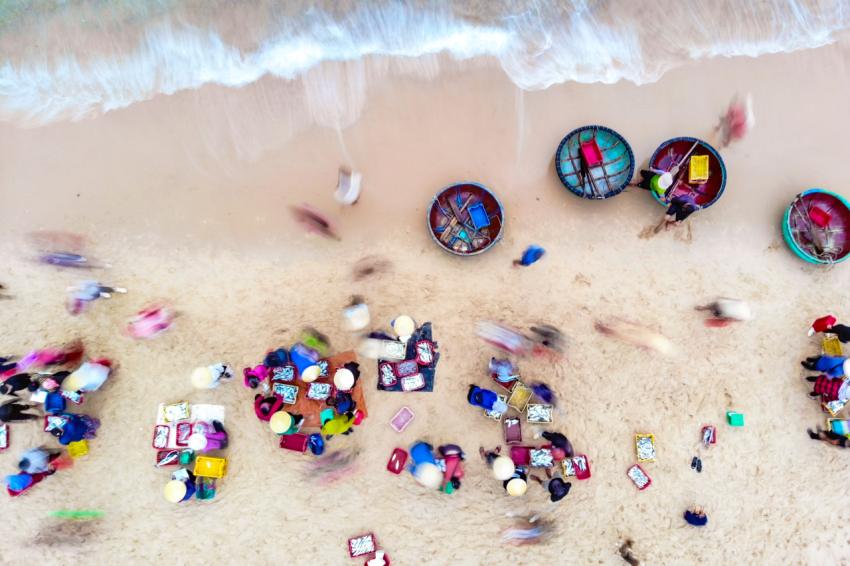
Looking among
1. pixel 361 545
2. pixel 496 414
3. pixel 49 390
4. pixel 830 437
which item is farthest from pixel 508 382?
pixel 49 390

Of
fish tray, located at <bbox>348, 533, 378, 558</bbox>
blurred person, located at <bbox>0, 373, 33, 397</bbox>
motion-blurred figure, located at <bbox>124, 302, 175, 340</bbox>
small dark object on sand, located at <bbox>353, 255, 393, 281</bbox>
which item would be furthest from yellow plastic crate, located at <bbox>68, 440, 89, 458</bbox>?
small dark object on sand, located at <bbox>353, 255, 393, 281</bbox>

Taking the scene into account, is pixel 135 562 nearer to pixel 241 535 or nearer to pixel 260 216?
pixel 241 535

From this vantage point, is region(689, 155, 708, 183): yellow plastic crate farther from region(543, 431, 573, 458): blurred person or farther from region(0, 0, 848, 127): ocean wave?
region(543, 431, 573, 458): blurred person

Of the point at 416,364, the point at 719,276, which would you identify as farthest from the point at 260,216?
the point at 719,276

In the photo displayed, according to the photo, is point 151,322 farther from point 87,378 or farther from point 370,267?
point 370,267

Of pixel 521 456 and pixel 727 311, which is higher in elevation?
pixel 727 311

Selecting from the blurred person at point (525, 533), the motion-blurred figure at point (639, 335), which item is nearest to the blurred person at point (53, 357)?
the blurred person at point (525, 533)
